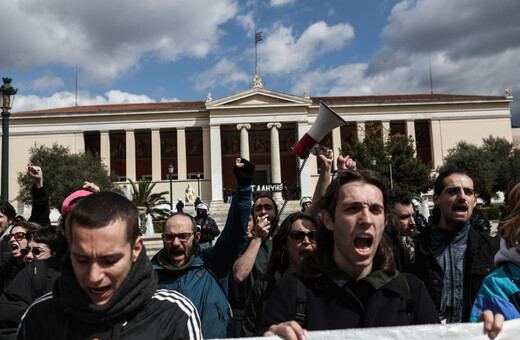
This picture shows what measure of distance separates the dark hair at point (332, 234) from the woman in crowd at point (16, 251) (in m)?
2.89

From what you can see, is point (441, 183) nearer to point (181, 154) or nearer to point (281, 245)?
point (281, 245)

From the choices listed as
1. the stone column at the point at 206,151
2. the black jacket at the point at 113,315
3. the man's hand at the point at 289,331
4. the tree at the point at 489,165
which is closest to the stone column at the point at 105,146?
the stone column at the point at 206,151

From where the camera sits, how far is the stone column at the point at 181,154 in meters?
46.0

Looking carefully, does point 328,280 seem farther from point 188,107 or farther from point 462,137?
point 462,137

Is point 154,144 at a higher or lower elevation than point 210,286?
higher

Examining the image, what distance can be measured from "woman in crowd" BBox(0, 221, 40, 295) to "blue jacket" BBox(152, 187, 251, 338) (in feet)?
4.62

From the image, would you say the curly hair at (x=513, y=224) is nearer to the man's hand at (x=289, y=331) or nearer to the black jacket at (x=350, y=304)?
the black jacket at (x=350, y=304)

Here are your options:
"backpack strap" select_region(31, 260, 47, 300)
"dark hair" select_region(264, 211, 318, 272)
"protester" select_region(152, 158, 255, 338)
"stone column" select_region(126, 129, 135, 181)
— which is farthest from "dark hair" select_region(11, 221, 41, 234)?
"stone column" select_region(126, 129, 135, 181)

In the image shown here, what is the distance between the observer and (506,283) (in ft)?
7.27

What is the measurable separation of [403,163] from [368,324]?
33.0 metres

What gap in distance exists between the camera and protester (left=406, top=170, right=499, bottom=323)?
10.4 feet

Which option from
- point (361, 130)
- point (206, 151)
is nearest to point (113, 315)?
point (361, 130)

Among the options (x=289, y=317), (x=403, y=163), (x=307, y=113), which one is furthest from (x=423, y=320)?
(x=307, y=113)

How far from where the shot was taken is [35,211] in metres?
4.87
